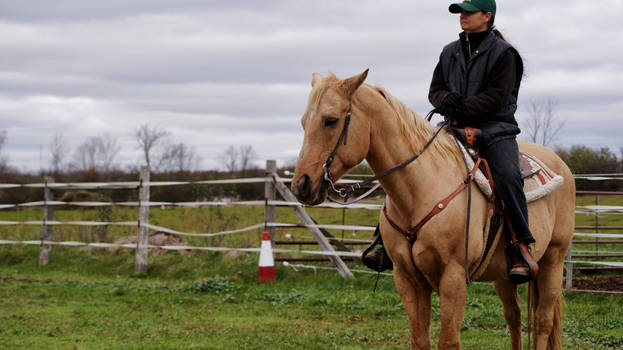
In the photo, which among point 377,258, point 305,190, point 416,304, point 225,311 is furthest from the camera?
point 225,311

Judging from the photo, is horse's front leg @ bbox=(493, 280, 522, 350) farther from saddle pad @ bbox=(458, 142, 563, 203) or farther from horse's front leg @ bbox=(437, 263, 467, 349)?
horse's front leg @ bbox=(437, 263, 467, 349)

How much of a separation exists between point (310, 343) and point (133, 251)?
754cm

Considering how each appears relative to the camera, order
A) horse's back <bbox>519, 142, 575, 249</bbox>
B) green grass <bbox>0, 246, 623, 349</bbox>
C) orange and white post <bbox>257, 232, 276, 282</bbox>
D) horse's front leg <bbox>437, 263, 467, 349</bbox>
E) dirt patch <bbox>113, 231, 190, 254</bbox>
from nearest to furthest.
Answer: horse's front leg <bbox>437, 263, 467, 349</bbox>
horse's back <bbox>519, 142, 575, 249</bbox>
green grass <bbox>0, 246, 623, 349</bbox>
orange and white post <bbox>257, 232, 276, 282</bbox>
dirt patch <bbox>113, 231, 190, 254</bbox>

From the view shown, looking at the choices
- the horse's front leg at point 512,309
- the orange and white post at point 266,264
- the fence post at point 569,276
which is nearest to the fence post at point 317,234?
the orange and white post at point 266,264

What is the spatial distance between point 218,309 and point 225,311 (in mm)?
198

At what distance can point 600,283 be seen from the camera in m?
9.01

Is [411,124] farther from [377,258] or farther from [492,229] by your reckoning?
[377,258]

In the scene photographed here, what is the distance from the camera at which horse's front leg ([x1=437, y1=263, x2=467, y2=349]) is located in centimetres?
374

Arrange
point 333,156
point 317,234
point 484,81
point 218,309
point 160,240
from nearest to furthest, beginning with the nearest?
point 333,156 → point 484,81 → point 218,309 → point 317,234 → point 160,240

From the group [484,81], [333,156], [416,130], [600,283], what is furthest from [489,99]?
[600,283]

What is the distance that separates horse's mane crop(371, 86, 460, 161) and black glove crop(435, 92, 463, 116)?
0.17 meters

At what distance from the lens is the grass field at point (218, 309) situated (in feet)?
21.2

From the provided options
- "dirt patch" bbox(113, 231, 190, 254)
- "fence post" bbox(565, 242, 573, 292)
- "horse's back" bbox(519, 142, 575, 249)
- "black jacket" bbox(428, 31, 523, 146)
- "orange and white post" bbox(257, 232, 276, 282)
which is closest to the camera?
"black jacket" bbox(428, 31, 523, 146)

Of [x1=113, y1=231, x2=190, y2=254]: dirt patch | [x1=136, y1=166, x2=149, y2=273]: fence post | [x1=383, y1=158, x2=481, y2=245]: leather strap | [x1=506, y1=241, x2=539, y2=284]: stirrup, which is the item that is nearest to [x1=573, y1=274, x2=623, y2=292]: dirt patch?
[x1=506, y1=241, x2=539, y2=284]: stirrup
